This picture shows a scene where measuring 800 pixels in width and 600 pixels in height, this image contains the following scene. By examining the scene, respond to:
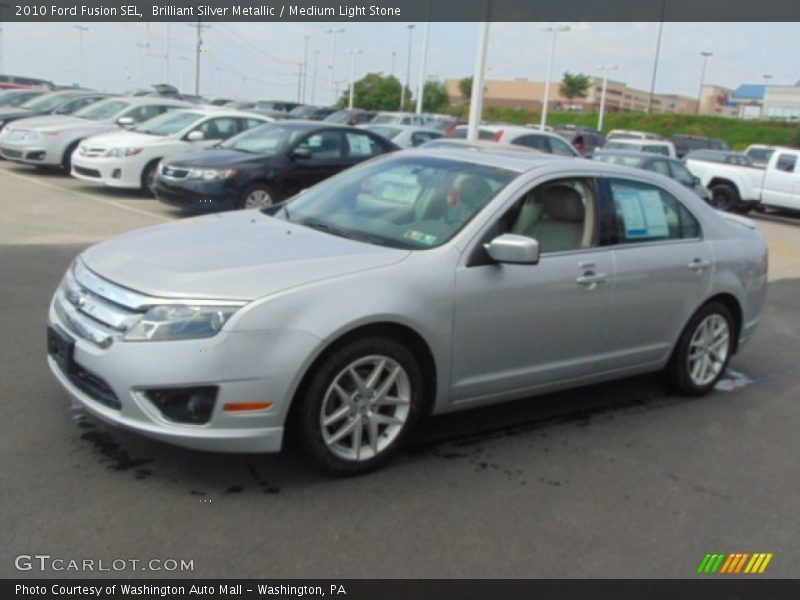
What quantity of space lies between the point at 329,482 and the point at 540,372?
1442 mm

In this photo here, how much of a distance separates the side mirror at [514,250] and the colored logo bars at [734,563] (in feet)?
5.33

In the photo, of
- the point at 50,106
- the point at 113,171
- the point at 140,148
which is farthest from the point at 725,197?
the point at 50,106

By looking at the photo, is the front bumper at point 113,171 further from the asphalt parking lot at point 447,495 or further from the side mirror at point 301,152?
the asphalt parking lot at point 447,495

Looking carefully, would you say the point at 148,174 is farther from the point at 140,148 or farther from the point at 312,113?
the point at 312,113

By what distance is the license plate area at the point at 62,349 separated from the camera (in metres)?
3.92

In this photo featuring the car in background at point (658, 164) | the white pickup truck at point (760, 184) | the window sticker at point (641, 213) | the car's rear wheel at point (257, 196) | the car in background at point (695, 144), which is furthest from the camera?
the car in background at point (695, 144)

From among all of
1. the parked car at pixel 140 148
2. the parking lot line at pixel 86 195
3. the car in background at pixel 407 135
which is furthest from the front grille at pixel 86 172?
the car in background at pixel 407 135

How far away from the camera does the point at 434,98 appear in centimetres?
8425

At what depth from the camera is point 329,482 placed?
4027 millimetres

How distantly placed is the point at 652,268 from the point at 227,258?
2699 mm
